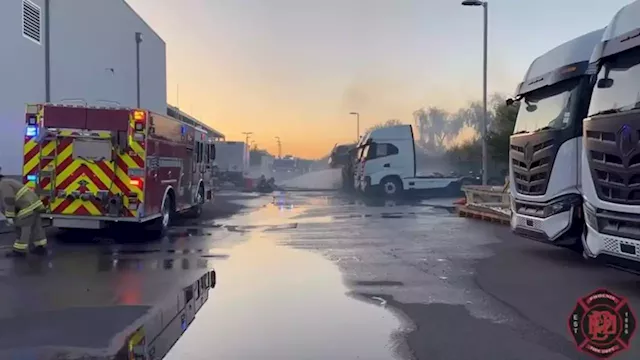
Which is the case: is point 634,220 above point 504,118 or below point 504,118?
below

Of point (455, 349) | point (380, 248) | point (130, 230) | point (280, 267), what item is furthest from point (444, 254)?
point (130, 230)

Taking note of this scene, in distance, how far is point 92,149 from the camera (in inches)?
494

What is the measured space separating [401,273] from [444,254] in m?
2.22

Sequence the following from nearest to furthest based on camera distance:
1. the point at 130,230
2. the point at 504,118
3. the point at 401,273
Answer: the point at 401,273, the point at 130,230, the point at 504,118

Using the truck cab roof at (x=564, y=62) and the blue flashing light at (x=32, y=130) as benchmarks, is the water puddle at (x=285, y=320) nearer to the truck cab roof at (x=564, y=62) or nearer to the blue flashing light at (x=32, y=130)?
the truck cab roof at (x=564, y=62)

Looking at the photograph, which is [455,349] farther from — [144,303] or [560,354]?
[144,303]

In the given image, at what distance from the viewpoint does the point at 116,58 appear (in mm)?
27828

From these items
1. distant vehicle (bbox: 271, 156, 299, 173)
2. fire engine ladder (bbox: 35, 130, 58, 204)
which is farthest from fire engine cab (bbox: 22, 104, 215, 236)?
distant vehicle (bbox: 271, 156, 299, 173)

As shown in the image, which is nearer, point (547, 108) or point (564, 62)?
point (564, 62)

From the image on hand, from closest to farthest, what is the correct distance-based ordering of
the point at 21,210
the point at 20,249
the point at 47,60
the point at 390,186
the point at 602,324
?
the point at 602,324, the point at 20,249, the point at 21,210, the point at 47,60, the point at 390,186

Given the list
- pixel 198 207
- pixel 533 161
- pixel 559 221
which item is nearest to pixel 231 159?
pixel 198 207

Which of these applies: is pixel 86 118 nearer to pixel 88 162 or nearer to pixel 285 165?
pixel 88 162

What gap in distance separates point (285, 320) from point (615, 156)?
4268 millimetres

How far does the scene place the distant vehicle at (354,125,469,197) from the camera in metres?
31.6
